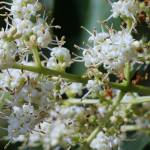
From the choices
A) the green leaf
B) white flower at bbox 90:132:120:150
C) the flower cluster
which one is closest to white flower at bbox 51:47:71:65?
the flower cluster

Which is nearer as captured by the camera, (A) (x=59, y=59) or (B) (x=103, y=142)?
(A) (x=59, y=59)

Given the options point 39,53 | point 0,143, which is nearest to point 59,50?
point 39,53

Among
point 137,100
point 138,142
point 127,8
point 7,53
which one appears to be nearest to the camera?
point 7,53

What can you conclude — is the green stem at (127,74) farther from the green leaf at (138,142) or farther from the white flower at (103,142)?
the green leaf at (138,142)

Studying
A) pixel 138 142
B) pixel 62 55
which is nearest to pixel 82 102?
pixel 62 55

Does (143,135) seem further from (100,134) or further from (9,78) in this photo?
(9,78)

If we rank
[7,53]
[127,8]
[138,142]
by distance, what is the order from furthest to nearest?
1. [138,142]
2. [127,8]
3. [7,53]

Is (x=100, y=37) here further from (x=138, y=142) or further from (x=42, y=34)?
(x=138, y=142)

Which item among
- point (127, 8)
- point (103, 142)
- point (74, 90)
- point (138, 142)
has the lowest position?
point (138, 142)

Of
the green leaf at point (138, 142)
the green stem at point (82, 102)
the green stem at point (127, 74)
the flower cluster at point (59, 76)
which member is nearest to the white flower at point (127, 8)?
the flower cluster at point (59, 76)
